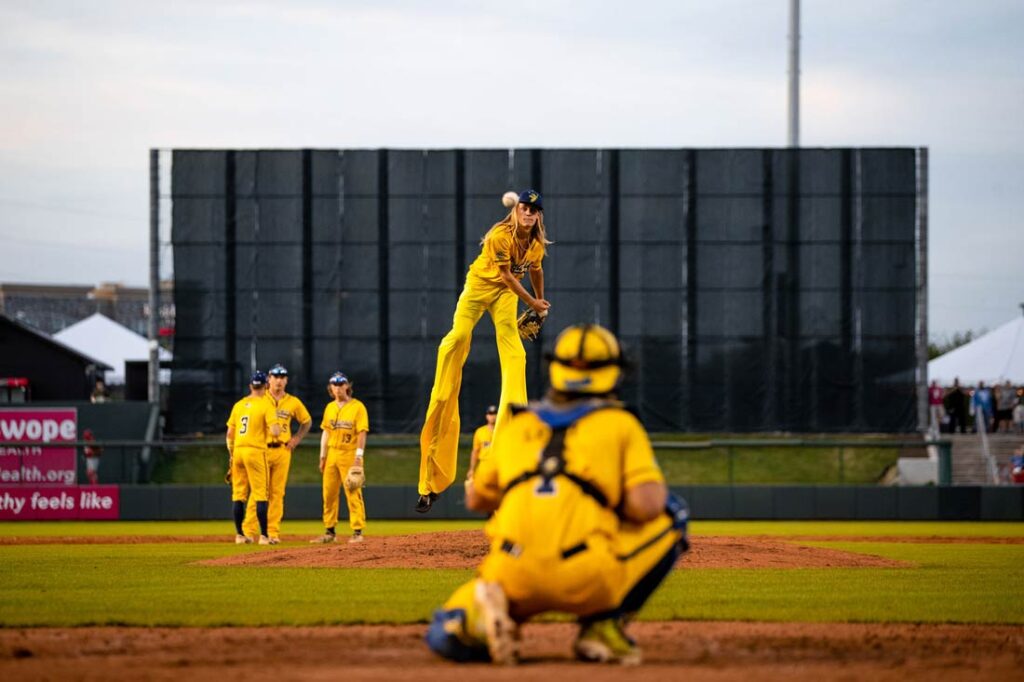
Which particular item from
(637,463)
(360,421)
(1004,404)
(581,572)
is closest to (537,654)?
(581,572)

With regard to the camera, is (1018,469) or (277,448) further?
(1018,469)

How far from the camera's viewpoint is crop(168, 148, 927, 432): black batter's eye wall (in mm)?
36750

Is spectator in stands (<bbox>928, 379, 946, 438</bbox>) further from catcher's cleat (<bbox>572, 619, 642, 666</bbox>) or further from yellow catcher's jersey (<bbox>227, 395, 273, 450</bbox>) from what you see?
catcher's cleat (<bbox>572, 619, 642, 666</bbox>)

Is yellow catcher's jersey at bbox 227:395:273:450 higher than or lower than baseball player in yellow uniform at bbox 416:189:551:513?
lower

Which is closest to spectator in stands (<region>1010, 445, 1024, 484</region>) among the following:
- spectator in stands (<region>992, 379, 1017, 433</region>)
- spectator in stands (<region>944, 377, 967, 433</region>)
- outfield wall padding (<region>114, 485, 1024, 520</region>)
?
outfield wall padding (<region>114, 485, 1024, 520</region>)

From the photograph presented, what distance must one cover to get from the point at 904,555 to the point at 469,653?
1241 centimetres

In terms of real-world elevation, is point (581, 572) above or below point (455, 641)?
above

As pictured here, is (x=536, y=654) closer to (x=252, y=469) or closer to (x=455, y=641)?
(x=455, y=641)

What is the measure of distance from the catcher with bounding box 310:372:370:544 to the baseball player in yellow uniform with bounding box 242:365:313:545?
423 mm

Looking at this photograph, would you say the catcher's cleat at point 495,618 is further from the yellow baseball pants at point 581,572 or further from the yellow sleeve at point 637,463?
the yellow sleeve at point 637,463

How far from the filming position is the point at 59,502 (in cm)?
3084

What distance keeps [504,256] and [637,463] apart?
646 centimetres

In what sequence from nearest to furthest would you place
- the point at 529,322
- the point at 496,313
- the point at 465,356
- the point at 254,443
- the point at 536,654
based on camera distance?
1. the point at 536,654
2. the point at 465,356
3. the point at 496,313
4. the point at 529,322
5. the point at 254,443

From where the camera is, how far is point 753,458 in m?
37.7
